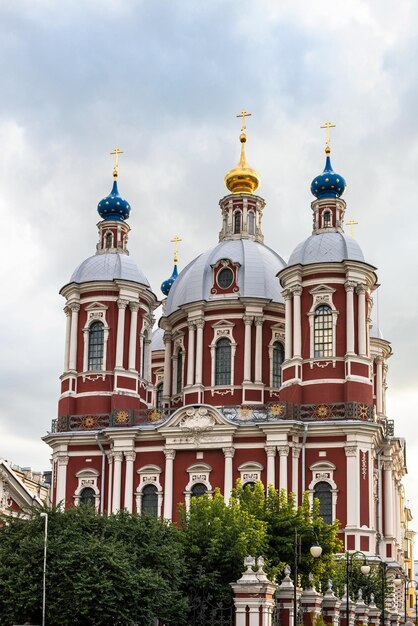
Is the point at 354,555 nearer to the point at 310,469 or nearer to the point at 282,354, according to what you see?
the point at 310,469

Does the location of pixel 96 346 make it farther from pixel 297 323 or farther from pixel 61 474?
pixel 297 323

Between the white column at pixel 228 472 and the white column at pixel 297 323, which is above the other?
the white column at pixel 297 323

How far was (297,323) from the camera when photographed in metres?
49.0

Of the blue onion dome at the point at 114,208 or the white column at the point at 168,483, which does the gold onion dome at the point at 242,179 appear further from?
the white column at the point at 168,483

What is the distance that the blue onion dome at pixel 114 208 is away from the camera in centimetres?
5659

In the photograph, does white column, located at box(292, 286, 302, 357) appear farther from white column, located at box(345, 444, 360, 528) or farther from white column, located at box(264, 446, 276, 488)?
white column, located at box(345, 444, 360, 528)

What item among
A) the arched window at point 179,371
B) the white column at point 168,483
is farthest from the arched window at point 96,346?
the white column at point 168,483

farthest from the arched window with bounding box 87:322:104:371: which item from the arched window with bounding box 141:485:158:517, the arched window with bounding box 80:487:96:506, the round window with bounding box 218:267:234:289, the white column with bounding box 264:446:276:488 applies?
the white column with bounding box 264:446:276:488

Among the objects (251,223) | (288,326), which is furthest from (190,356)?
(251,223)

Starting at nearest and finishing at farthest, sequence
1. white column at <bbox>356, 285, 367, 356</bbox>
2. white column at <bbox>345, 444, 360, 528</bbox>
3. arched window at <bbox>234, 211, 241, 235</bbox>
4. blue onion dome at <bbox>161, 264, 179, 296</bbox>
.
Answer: white column at <bbox>345, 444, 360, 528</bbox> → white column at <bbox>356, 285, 367, 356</bbox> → arched window at <bbox>234, 211, 241, 235</bbox> → blue onion dome at <bbox>161, 264, 179, 296</bbox>

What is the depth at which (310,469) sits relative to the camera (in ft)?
155

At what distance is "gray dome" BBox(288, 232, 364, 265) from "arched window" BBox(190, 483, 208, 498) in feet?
34.2

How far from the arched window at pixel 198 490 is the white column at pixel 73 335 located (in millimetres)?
8359

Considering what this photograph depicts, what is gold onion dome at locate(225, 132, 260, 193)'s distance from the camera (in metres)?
58.8
